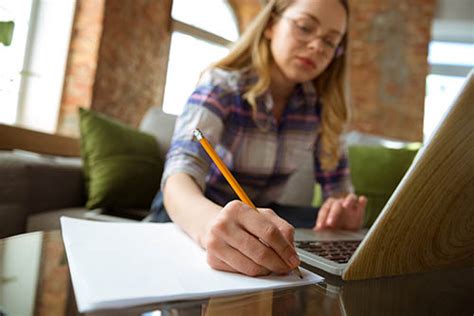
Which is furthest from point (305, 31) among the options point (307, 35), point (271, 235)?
point (271, 235)

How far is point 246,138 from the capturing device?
1.02m

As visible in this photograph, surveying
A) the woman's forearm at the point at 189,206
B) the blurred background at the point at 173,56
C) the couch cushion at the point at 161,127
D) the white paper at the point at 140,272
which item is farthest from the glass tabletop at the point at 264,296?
the blurred background at the point at 173,56

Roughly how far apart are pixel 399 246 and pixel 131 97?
2664 mm

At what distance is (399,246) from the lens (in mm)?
436

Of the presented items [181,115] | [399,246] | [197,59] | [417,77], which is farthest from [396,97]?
[399,246]

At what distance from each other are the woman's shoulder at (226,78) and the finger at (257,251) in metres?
0.56

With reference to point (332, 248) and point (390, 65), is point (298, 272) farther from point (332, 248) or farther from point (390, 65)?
point (390, 65)

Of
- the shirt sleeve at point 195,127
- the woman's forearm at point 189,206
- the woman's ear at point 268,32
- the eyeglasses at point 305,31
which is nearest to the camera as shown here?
the woman's forearm at point 189,206

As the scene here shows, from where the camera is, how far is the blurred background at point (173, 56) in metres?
2.52

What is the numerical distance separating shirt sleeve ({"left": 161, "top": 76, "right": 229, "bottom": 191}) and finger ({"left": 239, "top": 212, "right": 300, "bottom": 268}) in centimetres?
31

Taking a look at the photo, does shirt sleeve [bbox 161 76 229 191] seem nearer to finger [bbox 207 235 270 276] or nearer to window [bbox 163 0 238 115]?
finger [bbox 207 235 270 276]

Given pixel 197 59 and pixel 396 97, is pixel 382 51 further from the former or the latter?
pixel 197 59

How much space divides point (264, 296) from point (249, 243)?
61 mm

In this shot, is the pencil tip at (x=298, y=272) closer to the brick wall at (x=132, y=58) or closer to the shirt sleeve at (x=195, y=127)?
the shirt sleeve at (x=195, y=127)
